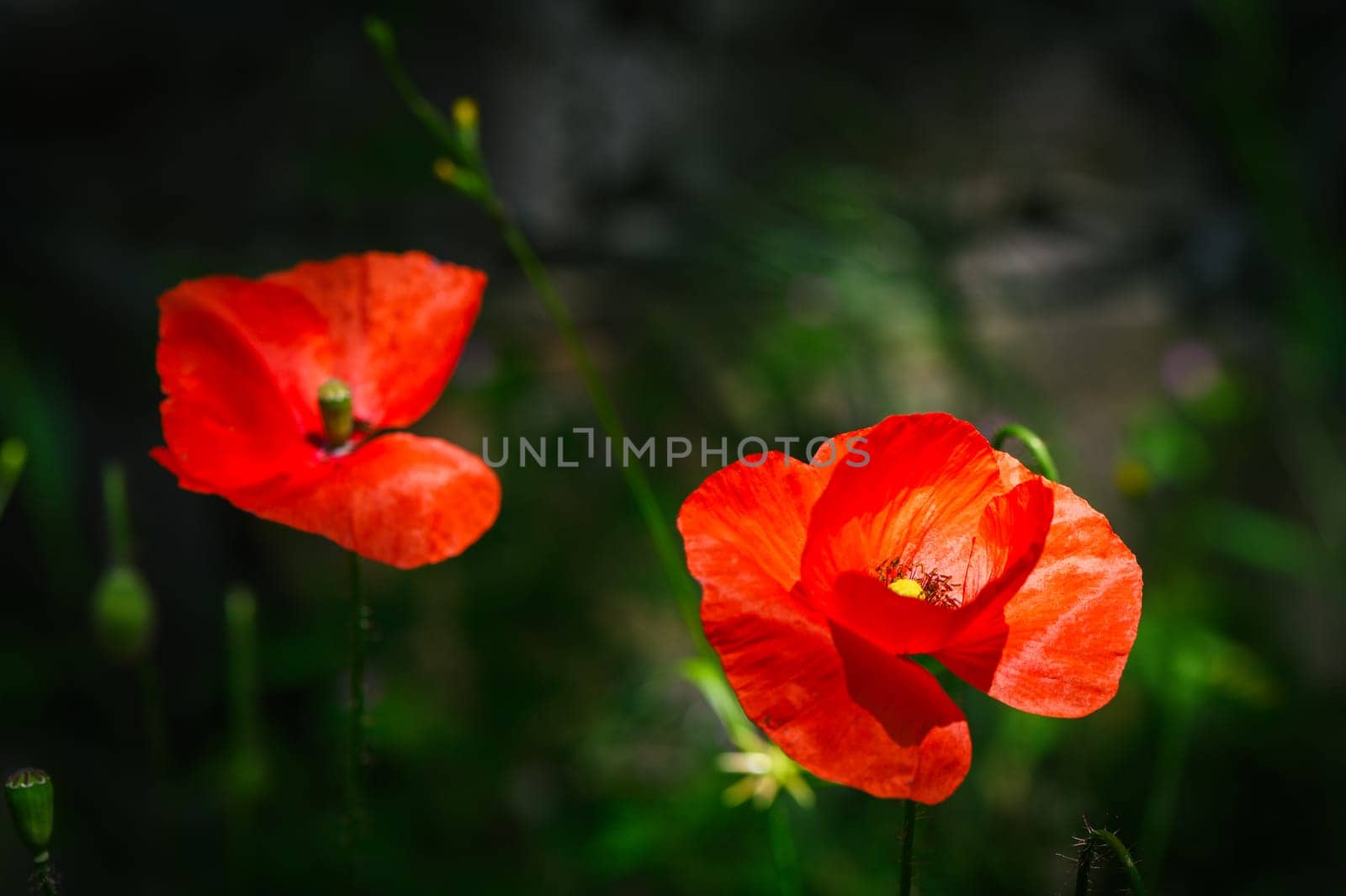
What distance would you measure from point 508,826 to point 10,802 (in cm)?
132

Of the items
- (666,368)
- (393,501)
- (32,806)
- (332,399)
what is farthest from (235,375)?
(666,368)

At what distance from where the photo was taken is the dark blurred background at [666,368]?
65.5 inches

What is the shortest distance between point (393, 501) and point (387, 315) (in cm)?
20

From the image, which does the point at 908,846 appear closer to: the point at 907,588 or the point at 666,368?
the point at 907,588

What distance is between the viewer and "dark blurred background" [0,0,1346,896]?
5.46 feet

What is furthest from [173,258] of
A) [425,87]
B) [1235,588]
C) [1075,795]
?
[1235,588]

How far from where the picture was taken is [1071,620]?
1.86 ft

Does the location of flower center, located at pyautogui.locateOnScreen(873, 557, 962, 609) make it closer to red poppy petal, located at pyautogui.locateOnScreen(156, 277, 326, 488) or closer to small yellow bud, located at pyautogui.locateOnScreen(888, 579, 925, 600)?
small yellow bud, located at pyautogui.locateOnScreen(888, 579, 925, 600)

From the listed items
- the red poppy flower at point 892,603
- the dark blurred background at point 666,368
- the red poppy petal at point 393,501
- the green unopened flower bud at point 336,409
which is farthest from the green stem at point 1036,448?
the dark blurred background at point 666,368

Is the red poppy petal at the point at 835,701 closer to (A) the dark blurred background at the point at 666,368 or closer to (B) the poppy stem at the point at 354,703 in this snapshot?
(B) the poppy stem at the point at 354,703

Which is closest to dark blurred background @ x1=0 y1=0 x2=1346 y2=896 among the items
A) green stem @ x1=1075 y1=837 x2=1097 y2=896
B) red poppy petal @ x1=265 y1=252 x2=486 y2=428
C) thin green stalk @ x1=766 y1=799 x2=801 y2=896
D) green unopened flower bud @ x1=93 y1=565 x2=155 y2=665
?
thin green stalk @ x1=766 y1=799 x2=801 y2=896

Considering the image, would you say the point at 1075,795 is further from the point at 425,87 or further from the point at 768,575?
the point at 425,87

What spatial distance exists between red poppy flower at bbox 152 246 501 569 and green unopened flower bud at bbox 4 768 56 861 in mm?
169

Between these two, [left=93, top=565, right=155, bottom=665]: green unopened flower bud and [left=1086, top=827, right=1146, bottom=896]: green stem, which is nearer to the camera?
[left=1086, top=827, right=1146, bottom=896]: green stem
